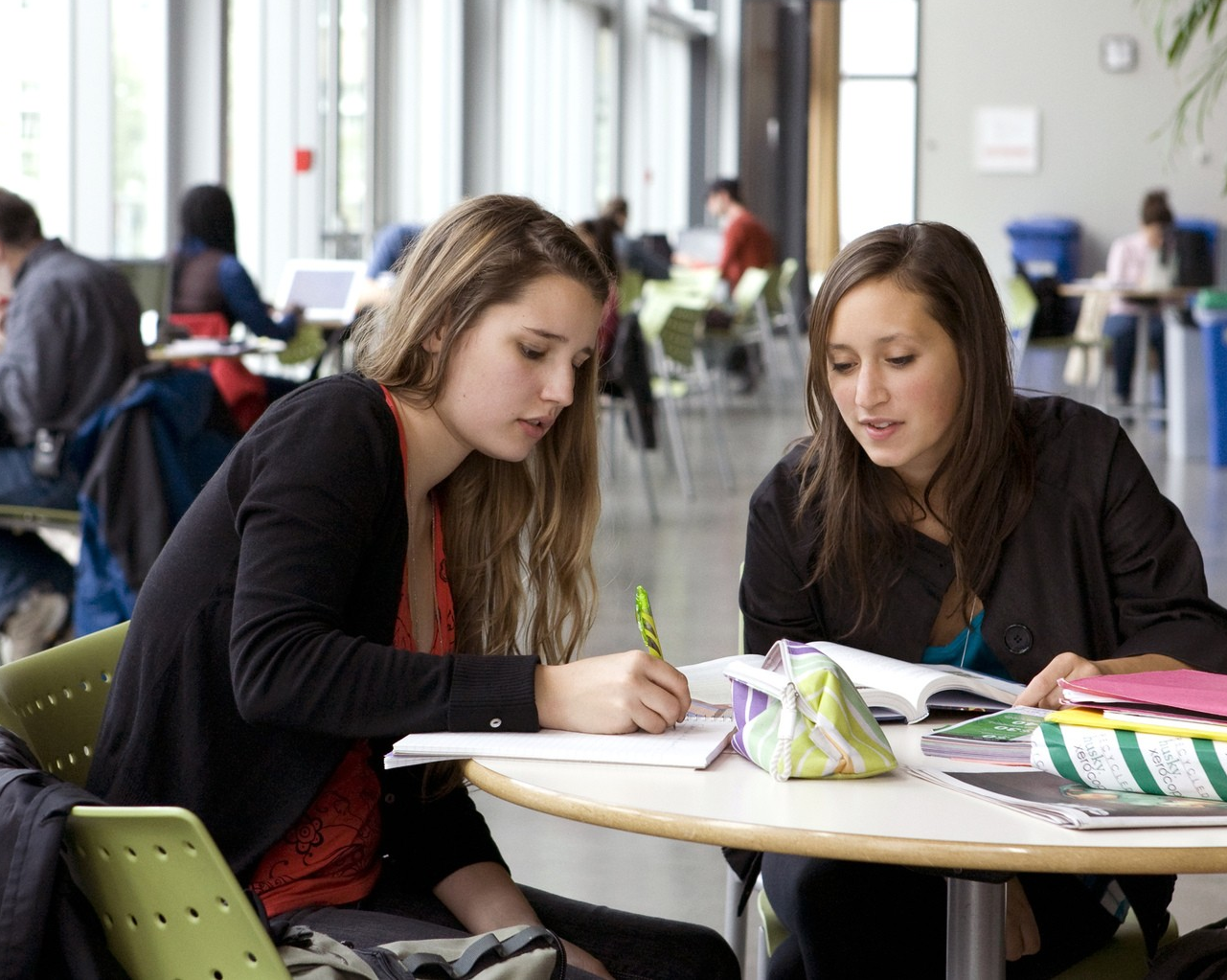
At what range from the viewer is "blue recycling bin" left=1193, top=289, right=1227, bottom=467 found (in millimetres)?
7453

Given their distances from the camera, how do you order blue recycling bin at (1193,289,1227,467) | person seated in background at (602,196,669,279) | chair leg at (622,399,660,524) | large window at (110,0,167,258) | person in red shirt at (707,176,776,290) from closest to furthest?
chair leg at (622,399,660,524) → large window at (110,0,167,258) → blue recycling bin at (1193,289,1227,467) → person seated in background at (602,196,669,279) → person in red shirt at (707,176,776,290)

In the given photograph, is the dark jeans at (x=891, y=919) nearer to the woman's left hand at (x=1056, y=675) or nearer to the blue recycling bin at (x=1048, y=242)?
the woman's left hand at (x=1056, y=675)

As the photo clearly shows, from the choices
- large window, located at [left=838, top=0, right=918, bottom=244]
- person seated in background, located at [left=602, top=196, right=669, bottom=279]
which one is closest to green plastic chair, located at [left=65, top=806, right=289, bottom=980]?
person seated in background, located at [left=602, top=196, right=669, bottom=279]

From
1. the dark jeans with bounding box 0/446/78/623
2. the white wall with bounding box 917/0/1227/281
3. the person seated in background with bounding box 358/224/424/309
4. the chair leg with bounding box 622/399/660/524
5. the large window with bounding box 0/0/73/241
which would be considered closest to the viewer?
the dark jeans with bounding box 0/446/78/623

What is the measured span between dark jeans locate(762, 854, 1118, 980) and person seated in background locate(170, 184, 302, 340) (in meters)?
4.67

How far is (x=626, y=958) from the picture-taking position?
145 centimetres

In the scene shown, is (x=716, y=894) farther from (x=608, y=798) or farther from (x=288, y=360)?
(x=288, y=360)

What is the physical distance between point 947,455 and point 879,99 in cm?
1481

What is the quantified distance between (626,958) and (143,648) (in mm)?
530

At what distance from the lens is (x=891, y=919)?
1621mm

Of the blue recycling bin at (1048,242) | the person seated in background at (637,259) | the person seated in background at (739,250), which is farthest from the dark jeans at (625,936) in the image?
the blue recycling bin at (1048,242)

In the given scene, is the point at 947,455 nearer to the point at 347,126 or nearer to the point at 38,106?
the point at 38,106

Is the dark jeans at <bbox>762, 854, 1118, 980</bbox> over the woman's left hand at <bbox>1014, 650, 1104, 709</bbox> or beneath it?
beneath

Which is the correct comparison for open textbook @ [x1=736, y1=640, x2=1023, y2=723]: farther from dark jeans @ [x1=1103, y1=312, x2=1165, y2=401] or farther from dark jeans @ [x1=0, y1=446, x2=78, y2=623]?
dark jeans @ [x1=1103, y1=312, x2=1165, y2=401]
